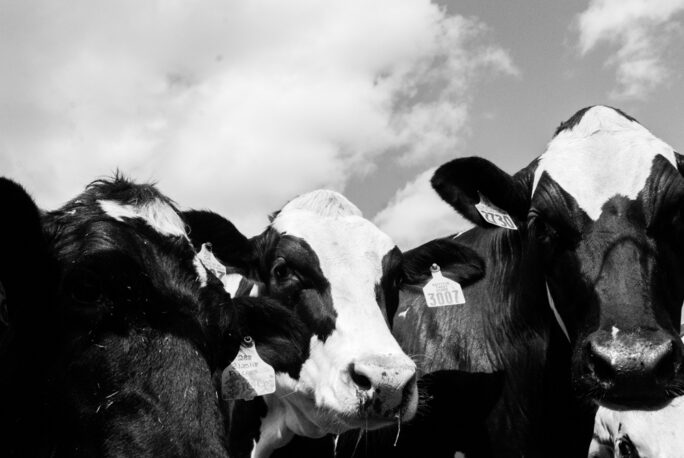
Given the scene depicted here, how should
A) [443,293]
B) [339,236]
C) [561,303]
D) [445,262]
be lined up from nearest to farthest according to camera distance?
[561,303] → [339,236] → [443,293] → [445,262]

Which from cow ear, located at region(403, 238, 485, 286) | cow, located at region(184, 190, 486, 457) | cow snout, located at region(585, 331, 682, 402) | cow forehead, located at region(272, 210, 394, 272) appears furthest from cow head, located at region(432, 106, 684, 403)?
cow, located at region(184, 190, 486, 457)

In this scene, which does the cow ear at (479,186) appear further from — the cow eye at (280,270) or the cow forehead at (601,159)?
the cow eye at (280,270)

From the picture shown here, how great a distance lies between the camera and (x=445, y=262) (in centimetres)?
595

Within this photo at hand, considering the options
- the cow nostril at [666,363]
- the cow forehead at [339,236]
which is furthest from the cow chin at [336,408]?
the cow nostril at [666,363]

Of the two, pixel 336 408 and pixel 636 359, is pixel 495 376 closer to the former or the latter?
pixel 336 408

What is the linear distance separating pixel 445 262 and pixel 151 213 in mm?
3031

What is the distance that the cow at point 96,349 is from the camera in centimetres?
279

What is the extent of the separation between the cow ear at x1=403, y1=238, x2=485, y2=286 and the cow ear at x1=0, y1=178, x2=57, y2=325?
11.6 ft

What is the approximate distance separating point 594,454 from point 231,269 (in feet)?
17.7

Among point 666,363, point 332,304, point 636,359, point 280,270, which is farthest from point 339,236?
point 666,363

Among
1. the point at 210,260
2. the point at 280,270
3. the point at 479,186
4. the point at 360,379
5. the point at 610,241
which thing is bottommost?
the point at 360,379

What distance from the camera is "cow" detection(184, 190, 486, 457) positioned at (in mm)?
4273

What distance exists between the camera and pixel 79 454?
2752 millimetres

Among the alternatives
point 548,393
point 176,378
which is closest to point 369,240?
point 548,393
